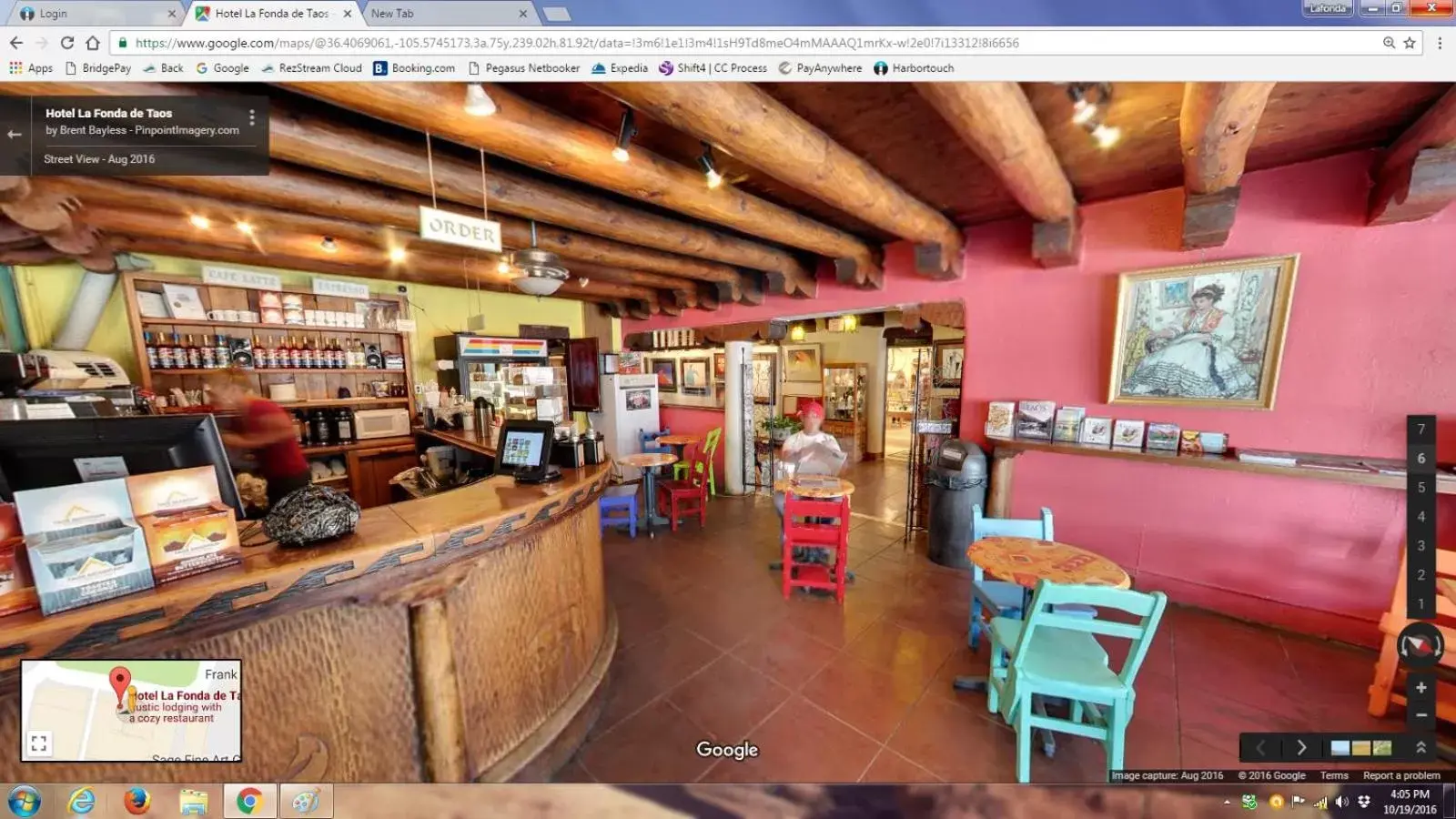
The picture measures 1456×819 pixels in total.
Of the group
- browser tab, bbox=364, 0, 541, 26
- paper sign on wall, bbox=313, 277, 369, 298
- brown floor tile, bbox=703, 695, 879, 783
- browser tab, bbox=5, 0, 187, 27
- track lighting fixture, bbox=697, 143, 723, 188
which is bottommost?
brown floor tile, bbox=703, 695, 879, 783

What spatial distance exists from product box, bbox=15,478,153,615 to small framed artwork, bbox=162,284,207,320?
159 inches

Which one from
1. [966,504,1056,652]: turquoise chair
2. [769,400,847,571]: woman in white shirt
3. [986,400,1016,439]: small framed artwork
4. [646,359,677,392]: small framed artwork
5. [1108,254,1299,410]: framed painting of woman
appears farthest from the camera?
[646,359,677,392]: small framed artwork

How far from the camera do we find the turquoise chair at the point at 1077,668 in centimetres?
122

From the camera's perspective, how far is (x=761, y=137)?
146 centimetres

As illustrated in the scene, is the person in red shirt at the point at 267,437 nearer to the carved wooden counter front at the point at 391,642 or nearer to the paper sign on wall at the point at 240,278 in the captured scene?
the paper sign on wall at the point at 240,278

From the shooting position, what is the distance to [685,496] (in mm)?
3932

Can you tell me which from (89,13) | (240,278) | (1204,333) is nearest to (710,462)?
(1204,333)

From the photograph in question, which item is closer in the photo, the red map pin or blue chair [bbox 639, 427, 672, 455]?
the red map pin

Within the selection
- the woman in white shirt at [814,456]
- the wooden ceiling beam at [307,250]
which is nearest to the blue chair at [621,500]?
the woman in white shirt at [814,456]

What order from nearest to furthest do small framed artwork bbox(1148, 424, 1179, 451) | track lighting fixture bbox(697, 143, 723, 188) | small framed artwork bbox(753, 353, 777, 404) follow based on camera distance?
track lighting fixture bbox(697, 143, 723, 188) < small framed artwork bbox(1148, 424, 1179, 451) < small framed artwork bbox(753, 353, 777, 404)

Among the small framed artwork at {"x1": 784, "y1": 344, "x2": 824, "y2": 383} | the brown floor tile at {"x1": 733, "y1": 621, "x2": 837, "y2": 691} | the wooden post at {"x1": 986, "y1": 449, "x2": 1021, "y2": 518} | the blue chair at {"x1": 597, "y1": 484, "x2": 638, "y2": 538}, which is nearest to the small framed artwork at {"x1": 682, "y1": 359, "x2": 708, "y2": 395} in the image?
the blue chair at {"x1": 597, "y1": 484, "x2": 638, "y2": 538}

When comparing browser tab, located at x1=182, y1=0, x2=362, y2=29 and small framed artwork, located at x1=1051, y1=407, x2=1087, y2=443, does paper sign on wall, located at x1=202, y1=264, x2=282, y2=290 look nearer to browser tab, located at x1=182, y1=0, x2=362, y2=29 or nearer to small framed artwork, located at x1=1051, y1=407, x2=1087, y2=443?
browser tab, located at x1=182, y1=0, x2=362, y2=29

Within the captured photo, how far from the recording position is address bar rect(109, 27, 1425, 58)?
0.63 m

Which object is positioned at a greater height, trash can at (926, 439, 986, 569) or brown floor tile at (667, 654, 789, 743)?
trash can at (926, 439, 986, 569)
